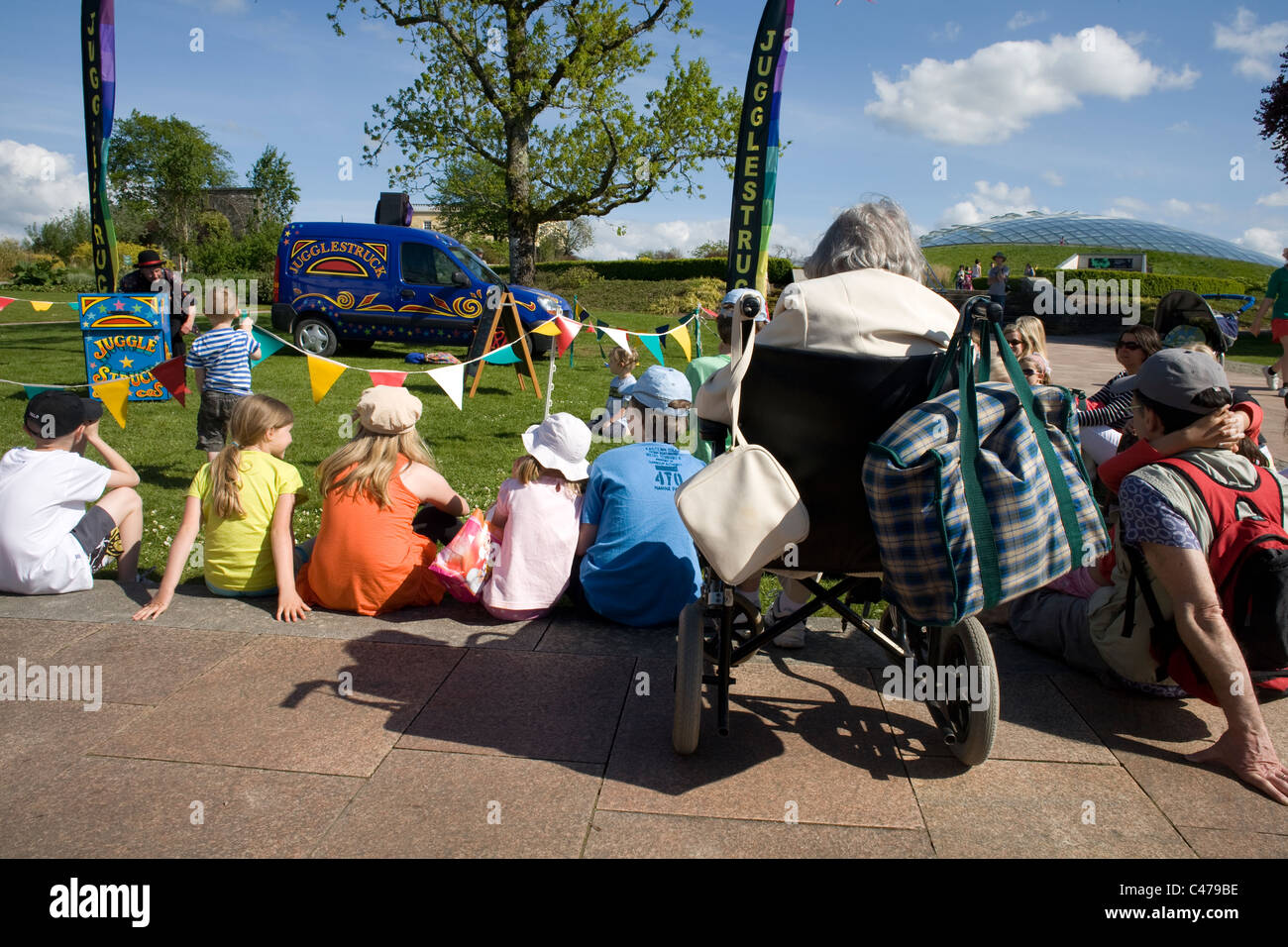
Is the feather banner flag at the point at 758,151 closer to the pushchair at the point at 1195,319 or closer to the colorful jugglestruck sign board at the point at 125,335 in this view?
the pushchair at the point at 1195,319

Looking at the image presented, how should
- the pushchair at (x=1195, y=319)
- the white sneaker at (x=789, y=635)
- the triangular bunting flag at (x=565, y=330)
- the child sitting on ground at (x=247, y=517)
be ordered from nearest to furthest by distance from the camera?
the white sneaker at (x=789, y=635) < the child sitting on ground at (x=247, y=517) < the pushchair at (x=1195, y=319) < the triangular bunting flag at (x=565, y=330)

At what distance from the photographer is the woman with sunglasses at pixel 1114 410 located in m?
5.00

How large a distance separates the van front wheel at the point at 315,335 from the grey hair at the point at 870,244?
14801mm

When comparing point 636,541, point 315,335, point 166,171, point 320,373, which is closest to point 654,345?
point 320,373

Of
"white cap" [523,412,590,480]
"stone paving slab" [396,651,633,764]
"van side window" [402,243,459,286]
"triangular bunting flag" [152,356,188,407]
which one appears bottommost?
"stone paving slab" [396,651,633,764]

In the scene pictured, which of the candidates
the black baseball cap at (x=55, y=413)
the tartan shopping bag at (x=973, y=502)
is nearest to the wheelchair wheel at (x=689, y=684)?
the tartan shopping bag at (x=973, y=502)

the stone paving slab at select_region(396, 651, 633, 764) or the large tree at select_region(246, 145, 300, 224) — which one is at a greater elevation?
the large tree at select_region(246, 145, 300, 224)

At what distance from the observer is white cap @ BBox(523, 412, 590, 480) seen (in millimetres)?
4141

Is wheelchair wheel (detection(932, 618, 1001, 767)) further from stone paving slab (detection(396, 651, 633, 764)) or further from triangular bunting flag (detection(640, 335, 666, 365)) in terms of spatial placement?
triangular bunting flag (detection(640, 335, 666, 365))

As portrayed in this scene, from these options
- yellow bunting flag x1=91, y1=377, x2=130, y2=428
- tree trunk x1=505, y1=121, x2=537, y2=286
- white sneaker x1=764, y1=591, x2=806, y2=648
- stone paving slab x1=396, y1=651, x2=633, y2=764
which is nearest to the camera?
stone paving slab x1=396, y1=651, x2=633, y2=764

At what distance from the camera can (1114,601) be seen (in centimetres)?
350

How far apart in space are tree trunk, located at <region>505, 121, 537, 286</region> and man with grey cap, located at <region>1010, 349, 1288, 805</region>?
77.7 feet

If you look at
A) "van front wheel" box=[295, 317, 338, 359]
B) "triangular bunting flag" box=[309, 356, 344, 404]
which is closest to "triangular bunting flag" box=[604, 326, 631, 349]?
"triangular bunting flag" box=[309, 356, 344, 404]
